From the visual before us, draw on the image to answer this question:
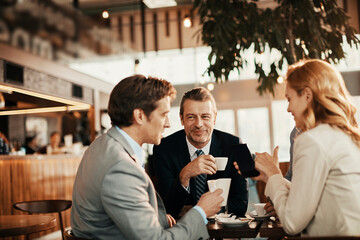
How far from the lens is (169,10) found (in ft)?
37.3

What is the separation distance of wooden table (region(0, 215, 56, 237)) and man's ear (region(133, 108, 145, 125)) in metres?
1.32

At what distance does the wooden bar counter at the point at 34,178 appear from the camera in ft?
16.2

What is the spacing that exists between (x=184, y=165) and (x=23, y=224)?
1122mm

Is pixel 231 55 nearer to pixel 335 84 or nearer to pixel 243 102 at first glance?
pixel 335 84

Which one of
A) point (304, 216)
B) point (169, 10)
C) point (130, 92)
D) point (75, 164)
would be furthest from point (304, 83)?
point (169, 10)

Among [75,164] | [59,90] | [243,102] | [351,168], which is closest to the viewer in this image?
[351,168]

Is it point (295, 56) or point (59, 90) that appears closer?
point (295, 56)

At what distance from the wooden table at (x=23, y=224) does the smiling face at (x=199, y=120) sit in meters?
1.15

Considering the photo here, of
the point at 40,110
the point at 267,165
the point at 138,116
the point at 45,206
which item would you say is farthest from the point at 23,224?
the point at 40,110

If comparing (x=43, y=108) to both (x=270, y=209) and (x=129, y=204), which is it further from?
(x=129, y=204)

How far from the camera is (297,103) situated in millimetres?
1677

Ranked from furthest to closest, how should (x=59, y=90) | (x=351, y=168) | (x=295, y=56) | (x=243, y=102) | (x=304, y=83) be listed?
1. (x=243, y=102)
2. (x=59, y=90)
3. (x=295, y=56)
4. (x=304, y=83)
5. (x=351, y=168)

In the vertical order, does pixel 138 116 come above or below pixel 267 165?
above

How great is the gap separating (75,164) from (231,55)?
12.3 feet
